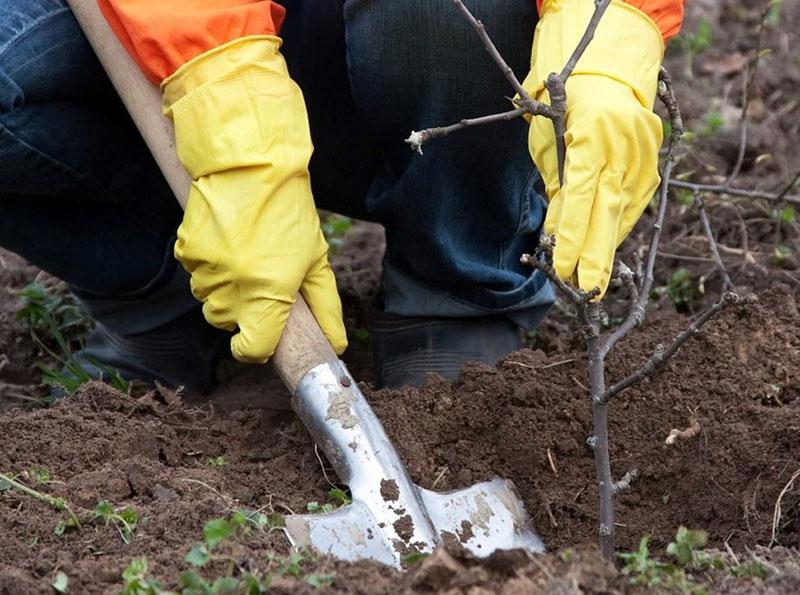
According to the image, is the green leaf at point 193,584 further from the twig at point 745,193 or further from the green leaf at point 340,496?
the twig at point 745,193

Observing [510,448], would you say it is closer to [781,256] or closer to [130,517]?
[130,517]

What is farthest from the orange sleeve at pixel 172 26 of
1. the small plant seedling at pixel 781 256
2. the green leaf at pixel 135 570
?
the small plant seedling at pixel 781 256

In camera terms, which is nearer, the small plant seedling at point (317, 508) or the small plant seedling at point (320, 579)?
the small plant seedling at point (320, 579)

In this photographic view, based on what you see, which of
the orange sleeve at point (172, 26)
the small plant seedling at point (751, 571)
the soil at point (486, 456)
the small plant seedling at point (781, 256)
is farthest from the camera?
the small plant seedling at point (781, 256)

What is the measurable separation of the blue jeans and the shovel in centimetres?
21

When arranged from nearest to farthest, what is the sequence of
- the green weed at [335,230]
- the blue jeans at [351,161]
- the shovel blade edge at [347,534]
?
the shovel blade edge at [347,534] → the blue jeans at [351,161] → the green weed at [335,230]

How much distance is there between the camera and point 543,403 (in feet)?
6.59

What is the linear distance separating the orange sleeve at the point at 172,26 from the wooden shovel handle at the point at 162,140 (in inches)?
1.4

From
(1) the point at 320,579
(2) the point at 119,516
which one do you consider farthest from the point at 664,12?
(2) the point at 119,516

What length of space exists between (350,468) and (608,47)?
0.76 metres

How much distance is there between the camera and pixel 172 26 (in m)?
1.84

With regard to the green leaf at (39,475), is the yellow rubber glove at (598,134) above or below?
above

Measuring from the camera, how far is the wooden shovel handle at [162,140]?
195cm

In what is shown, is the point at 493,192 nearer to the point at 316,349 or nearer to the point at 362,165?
the point at 362,165
